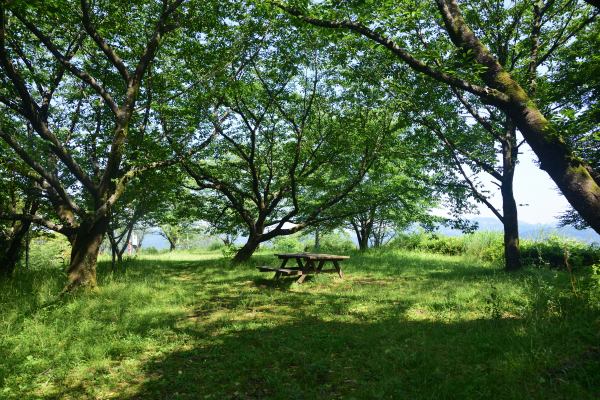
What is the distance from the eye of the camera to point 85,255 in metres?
9.16

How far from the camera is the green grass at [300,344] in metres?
4.04

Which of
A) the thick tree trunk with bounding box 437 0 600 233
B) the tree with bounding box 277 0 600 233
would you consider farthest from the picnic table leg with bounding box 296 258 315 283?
the thick tree trunk with bounding box 437 0 600 233

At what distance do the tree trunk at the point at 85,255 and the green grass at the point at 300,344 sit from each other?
2.11 feet

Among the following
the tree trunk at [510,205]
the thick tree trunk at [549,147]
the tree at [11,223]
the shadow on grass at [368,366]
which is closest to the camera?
the shadow on grass at [368,366]

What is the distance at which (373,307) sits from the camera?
25.2 ft

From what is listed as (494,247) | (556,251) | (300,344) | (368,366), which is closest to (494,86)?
(368,366)

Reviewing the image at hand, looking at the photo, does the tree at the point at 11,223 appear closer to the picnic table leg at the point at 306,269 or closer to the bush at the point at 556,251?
the picnic table leg at the point at 306,269

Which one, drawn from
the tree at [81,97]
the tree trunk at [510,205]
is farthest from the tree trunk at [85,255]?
the tree trunk at [510,205]

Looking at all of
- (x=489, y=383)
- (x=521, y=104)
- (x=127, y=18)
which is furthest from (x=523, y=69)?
(x=127, y=18)

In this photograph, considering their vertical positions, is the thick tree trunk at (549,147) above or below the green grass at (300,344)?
above

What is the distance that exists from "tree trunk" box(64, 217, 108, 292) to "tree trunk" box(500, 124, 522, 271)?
13.2m

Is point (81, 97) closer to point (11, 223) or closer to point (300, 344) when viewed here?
point (11, 223)

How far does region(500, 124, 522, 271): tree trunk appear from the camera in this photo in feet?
41.6

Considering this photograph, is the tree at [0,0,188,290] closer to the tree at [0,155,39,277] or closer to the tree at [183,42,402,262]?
the tree at [0,155,39,277]
